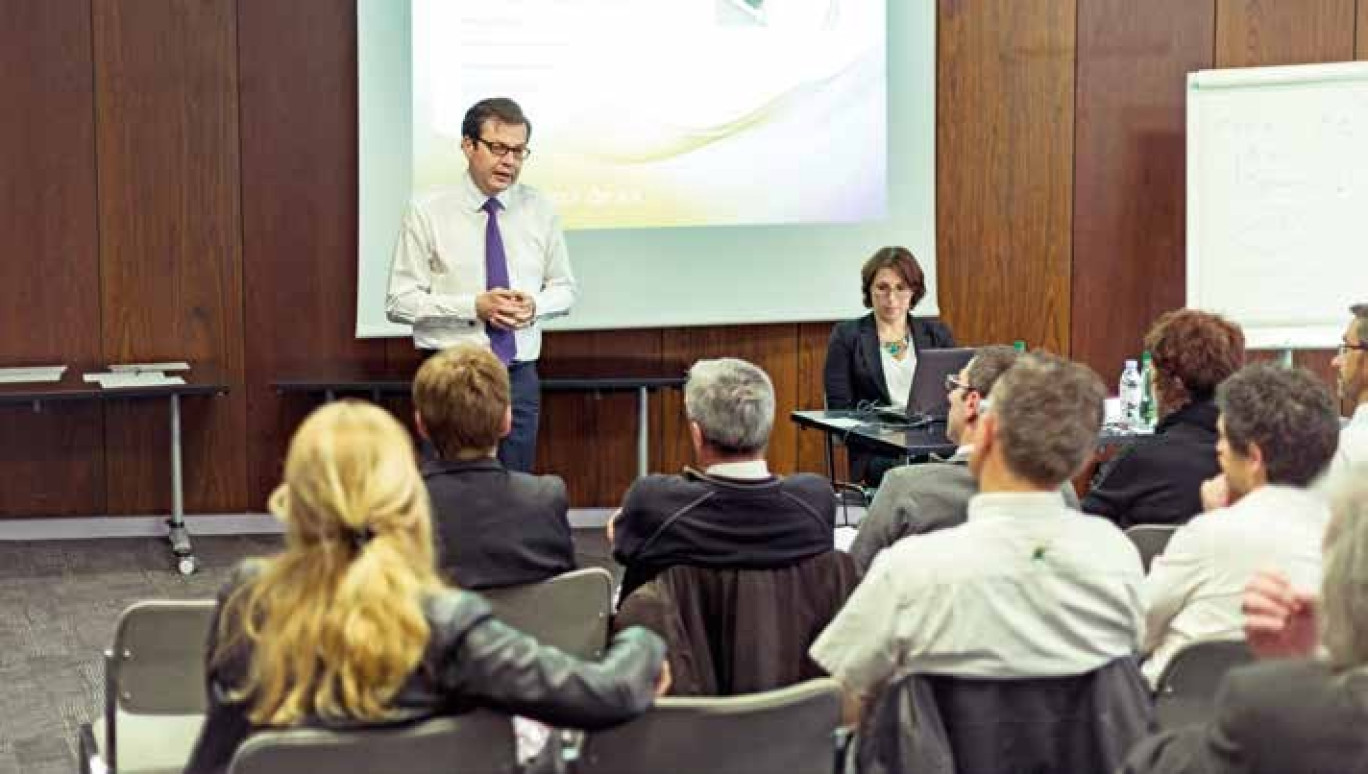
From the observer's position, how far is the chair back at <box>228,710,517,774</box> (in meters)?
1.97

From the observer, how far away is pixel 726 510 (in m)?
2.98

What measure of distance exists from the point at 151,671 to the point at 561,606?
71cm

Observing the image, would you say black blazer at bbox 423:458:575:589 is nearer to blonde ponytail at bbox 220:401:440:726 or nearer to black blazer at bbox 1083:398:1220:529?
blonde ponytail at bbox 220:401:440:726

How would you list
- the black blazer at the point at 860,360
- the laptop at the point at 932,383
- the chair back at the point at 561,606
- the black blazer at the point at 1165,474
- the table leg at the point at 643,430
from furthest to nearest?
1. the table leg at the point at 643,430
2. the black blazer at the point at 860,360
3. the laptop at the point at 932,383
4. the black blazer at the point at 1165,474
5. the chair back at the point at 561,606

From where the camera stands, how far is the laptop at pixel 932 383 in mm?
5055

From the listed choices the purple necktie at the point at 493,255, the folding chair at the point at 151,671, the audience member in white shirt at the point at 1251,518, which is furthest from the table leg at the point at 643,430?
the audience member in white shirt at the point at 1251,518

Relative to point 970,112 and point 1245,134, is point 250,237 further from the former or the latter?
Answer: point 1245,134

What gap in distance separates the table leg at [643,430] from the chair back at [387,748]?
4.55m

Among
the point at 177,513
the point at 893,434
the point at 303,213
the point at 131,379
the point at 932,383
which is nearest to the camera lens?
the point at 893,434

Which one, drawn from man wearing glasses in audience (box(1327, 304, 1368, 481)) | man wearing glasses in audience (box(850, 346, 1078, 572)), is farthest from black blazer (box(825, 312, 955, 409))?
man wearing glasses in audience (box(850, 346, 1078, 572))

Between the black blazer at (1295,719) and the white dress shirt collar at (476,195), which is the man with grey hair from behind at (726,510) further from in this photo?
the white dress shirt collar at (476,195)

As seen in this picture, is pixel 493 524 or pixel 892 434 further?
pixel 892 434

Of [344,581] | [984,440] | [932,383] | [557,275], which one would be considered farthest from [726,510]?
[557,275]

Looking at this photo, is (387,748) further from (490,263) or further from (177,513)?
(177,513)
